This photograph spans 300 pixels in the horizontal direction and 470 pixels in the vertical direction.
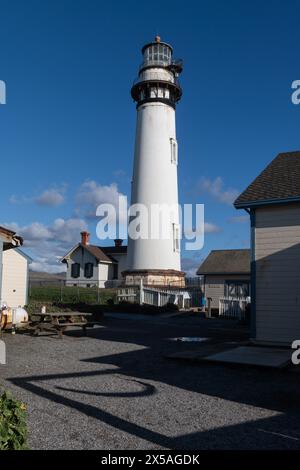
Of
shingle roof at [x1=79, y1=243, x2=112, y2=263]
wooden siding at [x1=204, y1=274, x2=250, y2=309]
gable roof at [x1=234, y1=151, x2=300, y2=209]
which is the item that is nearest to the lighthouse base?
wooden siding at [x1=204, y1=274, x2=250, y2=309]

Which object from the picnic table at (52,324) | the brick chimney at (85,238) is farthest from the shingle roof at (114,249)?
the picnic table at (52,324)

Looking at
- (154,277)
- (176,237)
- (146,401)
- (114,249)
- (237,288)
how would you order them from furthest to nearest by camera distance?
1. (114,249)
2. (176,237)
3. (154,277)
4. (237,288)
5. (146,401)

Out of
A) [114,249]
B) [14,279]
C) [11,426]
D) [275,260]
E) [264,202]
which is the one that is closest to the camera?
[11,426]

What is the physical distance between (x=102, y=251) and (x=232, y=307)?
914 inches

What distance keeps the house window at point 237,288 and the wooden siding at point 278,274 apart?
1565 cm

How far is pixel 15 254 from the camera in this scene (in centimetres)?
2003

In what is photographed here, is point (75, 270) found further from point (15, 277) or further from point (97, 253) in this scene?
point (15, 277)

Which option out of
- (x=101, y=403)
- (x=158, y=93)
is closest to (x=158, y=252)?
(x=158, y=93)

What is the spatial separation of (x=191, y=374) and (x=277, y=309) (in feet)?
14.7

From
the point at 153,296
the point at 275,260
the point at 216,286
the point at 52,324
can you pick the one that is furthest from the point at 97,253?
the point at 275,260

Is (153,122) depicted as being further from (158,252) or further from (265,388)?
(265,388)

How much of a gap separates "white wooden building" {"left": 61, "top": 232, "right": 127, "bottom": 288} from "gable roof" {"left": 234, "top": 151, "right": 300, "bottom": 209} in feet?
98.1

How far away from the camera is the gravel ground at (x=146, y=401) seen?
5.14 metres

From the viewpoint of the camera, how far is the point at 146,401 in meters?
Answer: 6.89
